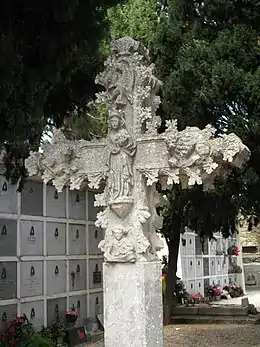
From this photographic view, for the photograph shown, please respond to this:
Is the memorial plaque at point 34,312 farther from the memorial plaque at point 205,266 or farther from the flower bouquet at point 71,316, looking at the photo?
the memorial plaque at point 205,266

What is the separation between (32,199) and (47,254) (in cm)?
89

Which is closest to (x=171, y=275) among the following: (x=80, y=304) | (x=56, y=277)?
(x=80, y=304)

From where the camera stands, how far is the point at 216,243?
2023 cm

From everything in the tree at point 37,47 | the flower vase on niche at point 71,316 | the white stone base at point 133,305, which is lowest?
the flower vase on niche at point 71,316

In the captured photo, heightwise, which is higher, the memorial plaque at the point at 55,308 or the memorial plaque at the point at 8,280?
the memorial plaque at the point at 8,280

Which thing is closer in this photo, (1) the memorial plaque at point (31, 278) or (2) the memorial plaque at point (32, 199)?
(1) the memorial plaque at point (31, 278)

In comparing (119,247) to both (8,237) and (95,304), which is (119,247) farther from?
(95,304)

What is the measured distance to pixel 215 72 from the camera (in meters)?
8.16

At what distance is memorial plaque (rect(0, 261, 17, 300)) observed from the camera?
27.5 ft

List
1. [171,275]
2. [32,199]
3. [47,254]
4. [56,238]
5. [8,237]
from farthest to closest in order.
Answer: [171,275] → [56,238] → [47,254] → [32,199] → [8,237]

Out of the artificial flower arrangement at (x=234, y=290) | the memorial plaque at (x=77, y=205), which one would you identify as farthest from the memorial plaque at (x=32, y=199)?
the artificial flower arrangement at (x=234, y=290)

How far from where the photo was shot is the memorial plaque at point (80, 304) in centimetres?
1004

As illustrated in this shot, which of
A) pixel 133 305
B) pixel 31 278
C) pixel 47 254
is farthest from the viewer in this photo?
pixel 47 254

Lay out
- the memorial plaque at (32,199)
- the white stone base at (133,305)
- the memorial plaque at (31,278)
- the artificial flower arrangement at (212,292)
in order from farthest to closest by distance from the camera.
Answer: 1. the artificial flower arrangement at (212,292)
2. the memorial plaque at (32,199)
3. the memorial plaque at (31,278)
4. the white stone base at (133,305)
